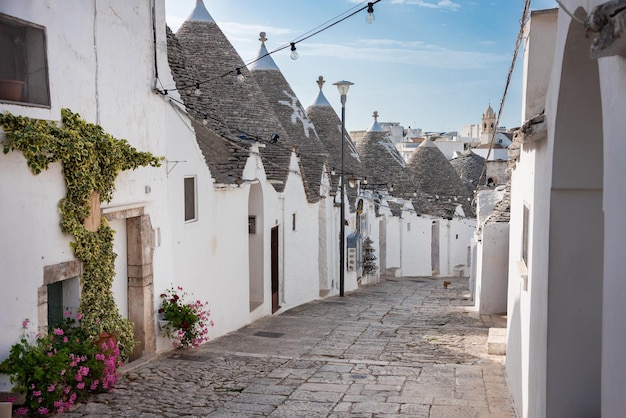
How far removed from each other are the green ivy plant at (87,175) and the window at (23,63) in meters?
0.30

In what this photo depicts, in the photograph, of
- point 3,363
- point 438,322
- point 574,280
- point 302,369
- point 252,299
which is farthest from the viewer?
point 252,299

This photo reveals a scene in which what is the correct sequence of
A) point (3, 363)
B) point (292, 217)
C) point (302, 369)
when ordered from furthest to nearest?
point (292, 217) → point (302, 369) → point (3, 363)

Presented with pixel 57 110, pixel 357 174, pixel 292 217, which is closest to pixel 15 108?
pixel 57 110

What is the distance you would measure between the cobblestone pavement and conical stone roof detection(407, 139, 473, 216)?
23783 millimetres

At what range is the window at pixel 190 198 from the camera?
11320mm

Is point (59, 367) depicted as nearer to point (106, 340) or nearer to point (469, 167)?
point (106, 340)

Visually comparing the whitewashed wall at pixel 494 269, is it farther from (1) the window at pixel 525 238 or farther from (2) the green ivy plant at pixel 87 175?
(2) the green ivy plant at pixel 87 175

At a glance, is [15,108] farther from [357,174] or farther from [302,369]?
[357,174]

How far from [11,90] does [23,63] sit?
38 centimetres

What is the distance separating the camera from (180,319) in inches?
393

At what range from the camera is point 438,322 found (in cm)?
1458

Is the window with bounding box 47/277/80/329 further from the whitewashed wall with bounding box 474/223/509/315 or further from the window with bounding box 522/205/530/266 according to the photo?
the whitewashed wall with bounding box 474/223/509/315

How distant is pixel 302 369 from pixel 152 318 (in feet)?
7.21

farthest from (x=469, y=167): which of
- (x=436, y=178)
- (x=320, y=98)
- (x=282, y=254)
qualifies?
(x=282, y=254)
